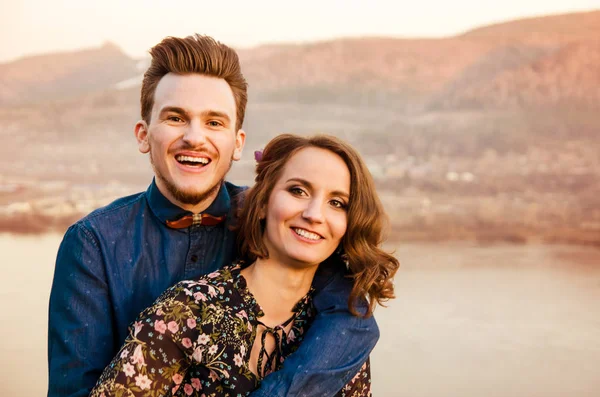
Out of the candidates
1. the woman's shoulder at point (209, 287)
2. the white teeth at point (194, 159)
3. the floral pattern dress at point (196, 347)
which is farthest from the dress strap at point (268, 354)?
the white teeth at point (194, 159)

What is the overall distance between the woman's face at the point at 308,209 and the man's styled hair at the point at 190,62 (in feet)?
1.14

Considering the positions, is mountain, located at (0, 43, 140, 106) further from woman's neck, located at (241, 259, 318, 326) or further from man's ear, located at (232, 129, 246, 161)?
woman's neck, located at (241, 259, 318, 326)

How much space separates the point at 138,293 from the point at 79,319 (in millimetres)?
158

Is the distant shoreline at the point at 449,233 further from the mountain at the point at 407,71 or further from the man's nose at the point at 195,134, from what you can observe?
the man's nose at the point at 195,134

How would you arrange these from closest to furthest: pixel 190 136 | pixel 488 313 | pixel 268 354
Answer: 1. pixel 268 354
2. pixel 190 136
3. pixel 488 313

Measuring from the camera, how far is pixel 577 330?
4824 mm

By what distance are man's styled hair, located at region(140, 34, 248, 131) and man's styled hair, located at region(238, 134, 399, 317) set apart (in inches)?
10.2

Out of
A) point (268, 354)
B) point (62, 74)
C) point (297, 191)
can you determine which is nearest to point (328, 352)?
point (268, 354)

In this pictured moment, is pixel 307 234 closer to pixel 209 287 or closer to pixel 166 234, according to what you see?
pixel 209 287

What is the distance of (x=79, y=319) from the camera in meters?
1.70

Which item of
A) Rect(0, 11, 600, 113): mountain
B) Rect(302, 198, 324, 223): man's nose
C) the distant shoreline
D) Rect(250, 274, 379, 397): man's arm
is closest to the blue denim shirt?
Rect(250, 274, 379, 397): man's arm

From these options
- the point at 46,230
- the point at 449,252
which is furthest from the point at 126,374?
the point at 46,230

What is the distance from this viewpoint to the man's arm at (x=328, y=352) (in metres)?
1.51

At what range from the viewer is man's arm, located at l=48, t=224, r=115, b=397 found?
1.67 m
